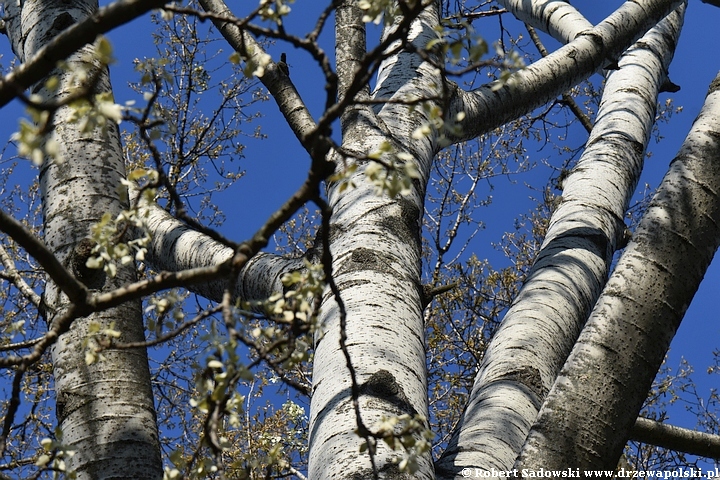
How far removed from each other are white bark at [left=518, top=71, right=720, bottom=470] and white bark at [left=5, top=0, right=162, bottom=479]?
1.13 m

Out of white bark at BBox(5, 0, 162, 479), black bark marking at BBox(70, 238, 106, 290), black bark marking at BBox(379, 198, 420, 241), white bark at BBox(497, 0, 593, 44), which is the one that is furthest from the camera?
white bark at BBox(497, 0, 593, 44)

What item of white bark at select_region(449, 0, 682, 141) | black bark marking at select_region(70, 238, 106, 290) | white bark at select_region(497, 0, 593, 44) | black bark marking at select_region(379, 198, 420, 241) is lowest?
black bark marking at select_region(70, 238, 106, 290)

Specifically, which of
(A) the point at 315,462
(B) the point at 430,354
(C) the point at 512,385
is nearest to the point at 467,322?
(B) the point at 430,354

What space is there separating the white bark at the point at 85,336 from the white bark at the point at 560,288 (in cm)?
97

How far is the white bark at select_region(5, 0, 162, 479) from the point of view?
1.94 metres

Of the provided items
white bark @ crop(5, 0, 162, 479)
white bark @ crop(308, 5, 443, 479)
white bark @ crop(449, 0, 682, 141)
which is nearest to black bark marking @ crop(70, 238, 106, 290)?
white bark @ crop(5, 0, 162, 479)

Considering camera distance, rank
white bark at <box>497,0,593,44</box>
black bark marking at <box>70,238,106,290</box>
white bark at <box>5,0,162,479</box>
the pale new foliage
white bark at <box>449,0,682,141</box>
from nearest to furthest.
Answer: the pale new foliage
white bark at <box>5,0,162,479</box>
black bark marking at <box>70,238,106,290</box>
white bark at <box>449,0,682,141</box>
white bark at <box>497,0,593,44</box>

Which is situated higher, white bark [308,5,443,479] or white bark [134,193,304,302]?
white bark [134,193,304,302]

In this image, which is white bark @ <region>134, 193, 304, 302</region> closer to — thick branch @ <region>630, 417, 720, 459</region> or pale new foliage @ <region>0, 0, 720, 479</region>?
pale new foliage @ <region>0, 0, 720, 479</region>

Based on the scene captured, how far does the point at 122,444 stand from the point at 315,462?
1.87 feet

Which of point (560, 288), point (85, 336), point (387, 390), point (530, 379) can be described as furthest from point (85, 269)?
point (560, 288)

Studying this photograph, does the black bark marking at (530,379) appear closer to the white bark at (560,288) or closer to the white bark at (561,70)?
the white bark at (560,288)

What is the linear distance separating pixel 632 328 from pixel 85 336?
1.51 metres

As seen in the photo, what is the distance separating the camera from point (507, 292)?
29.8 feet
